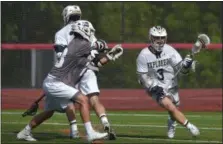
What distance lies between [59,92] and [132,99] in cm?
983

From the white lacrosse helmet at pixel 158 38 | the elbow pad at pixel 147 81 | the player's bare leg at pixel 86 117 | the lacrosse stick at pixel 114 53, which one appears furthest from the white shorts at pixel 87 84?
the white lacrosse helmet at pixel 158 38

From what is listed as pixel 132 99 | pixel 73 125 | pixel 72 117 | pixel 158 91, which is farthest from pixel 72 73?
pixel 132 99

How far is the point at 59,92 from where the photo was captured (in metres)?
9.87

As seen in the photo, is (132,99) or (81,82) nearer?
(81,82)

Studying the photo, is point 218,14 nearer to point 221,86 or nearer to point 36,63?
point 221,86

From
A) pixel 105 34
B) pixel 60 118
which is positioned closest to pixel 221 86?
pixel 105 34

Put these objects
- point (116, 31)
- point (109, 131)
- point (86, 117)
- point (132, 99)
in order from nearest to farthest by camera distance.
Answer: point (86, 117) < point (109, 131) < point (132, 99) < point (116, 31)

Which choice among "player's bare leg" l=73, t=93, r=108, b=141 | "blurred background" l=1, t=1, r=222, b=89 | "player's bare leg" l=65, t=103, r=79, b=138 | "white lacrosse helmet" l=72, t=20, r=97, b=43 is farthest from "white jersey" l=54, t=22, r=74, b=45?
"blurred background" l=1, t=1, r=222, b=89

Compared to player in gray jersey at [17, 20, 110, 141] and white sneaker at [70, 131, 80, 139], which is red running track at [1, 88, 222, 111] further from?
player in gray jersey at [17, 20, 110, 141]

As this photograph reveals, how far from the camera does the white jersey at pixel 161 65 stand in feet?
39.3

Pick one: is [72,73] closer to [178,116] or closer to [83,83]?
[83,83]

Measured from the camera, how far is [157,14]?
70.1 ft

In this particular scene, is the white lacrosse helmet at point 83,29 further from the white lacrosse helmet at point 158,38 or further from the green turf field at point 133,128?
the white lacrosse helmet at point 158,38

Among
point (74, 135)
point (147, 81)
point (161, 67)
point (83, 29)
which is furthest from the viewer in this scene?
point (161, 67)
